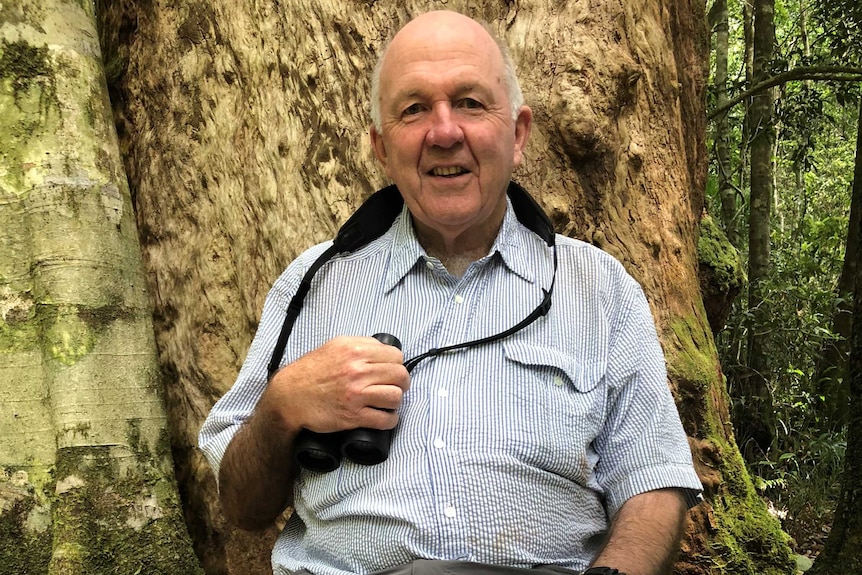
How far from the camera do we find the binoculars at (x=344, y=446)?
188 cm

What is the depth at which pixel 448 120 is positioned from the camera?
211 centimetres

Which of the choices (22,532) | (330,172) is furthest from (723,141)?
(22,532)

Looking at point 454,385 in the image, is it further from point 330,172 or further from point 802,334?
point 802,334

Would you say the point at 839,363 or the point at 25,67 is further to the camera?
the point at 839,363

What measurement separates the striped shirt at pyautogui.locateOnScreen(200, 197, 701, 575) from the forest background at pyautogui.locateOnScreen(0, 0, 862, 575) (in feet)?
2.48

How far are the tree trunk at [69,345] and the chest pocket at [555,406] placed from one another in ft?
5.19

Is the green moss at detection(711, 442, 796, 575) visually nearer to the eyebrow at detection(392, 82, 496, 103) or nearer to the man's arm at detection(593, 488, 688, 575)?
the man's arm at detection(593, 488, 688, 575)

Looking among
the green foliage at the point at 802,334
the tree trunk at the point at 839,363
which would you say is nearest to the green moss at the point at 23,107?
the green foliage at the point at 802,334

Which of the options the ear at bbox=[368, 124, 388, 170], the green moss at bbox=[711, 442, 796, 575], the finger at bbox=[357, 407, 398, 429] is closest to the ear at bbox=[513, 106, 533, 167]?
the ear at bbox=[368, 124, 388, 170]

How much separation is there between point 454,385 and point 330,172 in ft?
4.15

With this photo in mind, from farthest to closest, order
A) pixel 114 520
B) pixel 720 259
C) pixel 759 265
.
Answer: pixel 759 265 → pixel 720 259 → pixel 114 520

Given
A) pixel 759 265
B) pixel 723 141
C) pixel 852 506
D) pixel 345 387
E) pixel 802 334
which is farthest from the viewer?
pixel 723 141

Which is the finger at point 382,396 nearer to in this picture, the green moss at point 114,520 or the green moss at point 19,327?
the green moss at point 114,520

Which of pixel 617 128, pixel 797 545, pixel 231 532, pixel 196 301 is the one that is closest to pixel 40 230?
pixel 196 301
